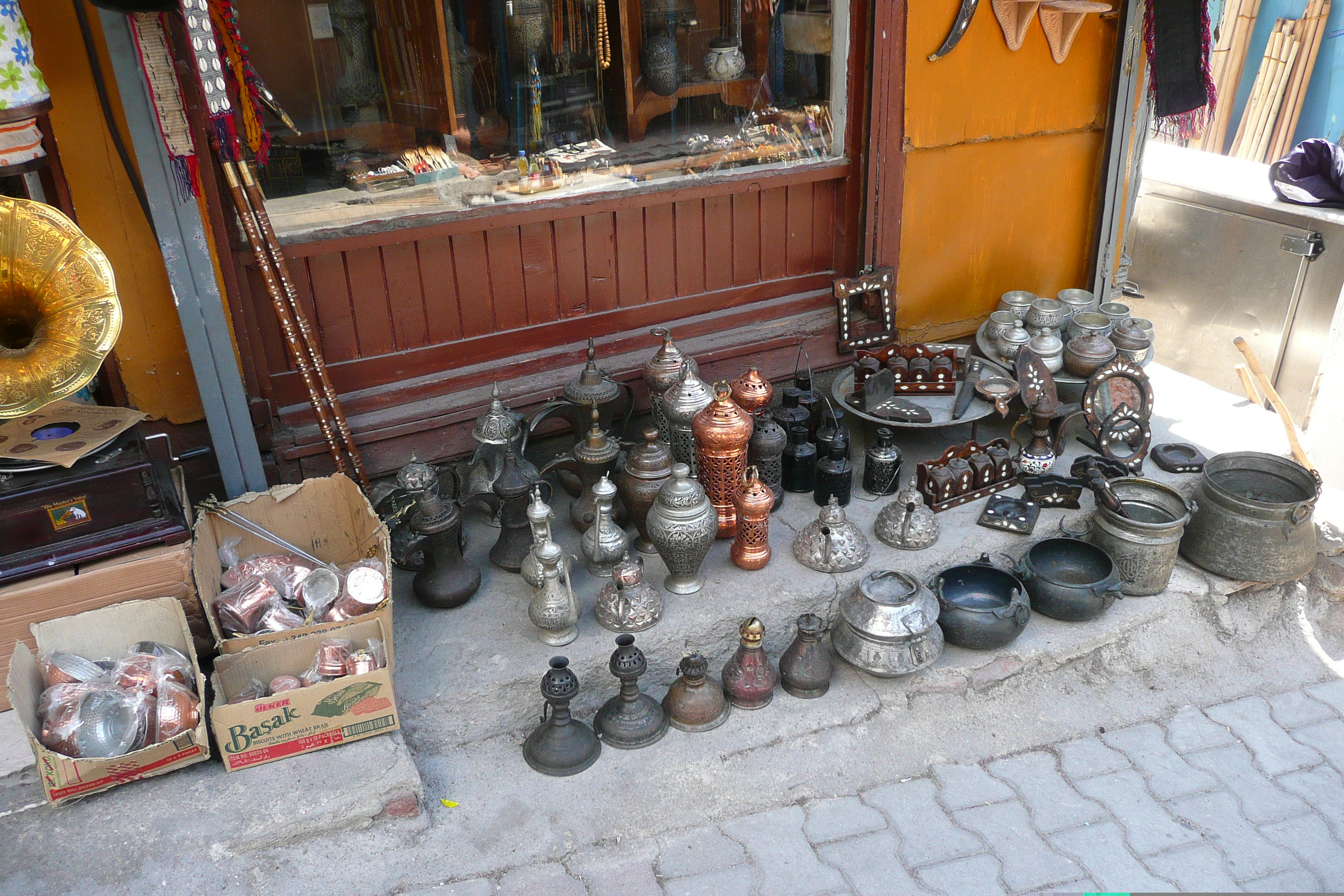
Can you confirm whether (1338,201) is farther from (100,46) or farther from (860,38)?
(100,46)

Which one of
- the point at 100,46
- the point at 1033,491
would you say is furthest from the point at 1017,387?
the point at 100,46

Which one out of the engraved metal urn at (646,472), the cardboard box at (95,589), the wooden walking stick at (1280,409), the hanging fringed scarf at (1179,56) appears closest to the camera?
the cardboard box at (95,589)

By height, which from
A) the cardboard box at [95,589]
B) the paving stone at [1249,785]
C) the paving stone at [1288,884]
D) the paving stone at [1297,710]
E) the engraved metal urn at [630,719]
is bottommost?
the paving stone at [1297,710]

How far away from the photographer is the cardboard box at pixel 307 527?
3.63 metres

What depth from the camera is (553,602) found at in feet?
12.0

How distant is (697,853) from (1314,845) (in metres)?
2.03

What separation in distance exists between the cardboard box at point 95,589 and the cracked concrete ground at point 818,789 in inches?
19.4

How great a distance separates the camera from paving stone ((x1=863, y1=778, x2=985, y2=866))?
3219mm

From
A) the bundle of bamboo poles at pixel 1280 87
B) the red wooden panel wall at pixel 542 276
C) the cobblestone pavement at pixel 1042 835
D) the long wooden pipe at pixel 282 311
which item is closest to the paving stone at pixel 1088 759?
the cobblestone pavement at pixel 1042 835

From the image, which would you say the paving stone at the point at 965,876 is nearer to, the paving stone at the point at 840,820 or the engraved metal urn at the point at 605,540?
the paving stone at the point at 840,820

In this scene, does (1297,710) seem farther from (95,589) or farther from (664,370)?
(95,589)

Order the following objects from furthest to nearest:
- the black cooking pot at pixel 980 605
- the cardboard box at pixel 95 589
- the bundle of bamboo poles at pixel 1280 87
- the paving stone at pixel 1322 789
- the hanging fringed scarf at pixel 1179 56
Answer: the bundle of bamboo poles at pixel 1280 87 → the hanging fringed scarf at pixel 1179 56 → the black cooking pot at pixel 980 605 → the paving stone at pixel 1322 789 → the cardboard box at pixel 95 589

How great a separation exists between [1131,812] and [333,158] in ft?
12.7

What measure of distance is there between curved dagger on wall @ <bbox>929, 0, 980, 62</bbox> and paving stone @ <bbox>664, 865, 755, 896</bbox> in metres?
3.71
